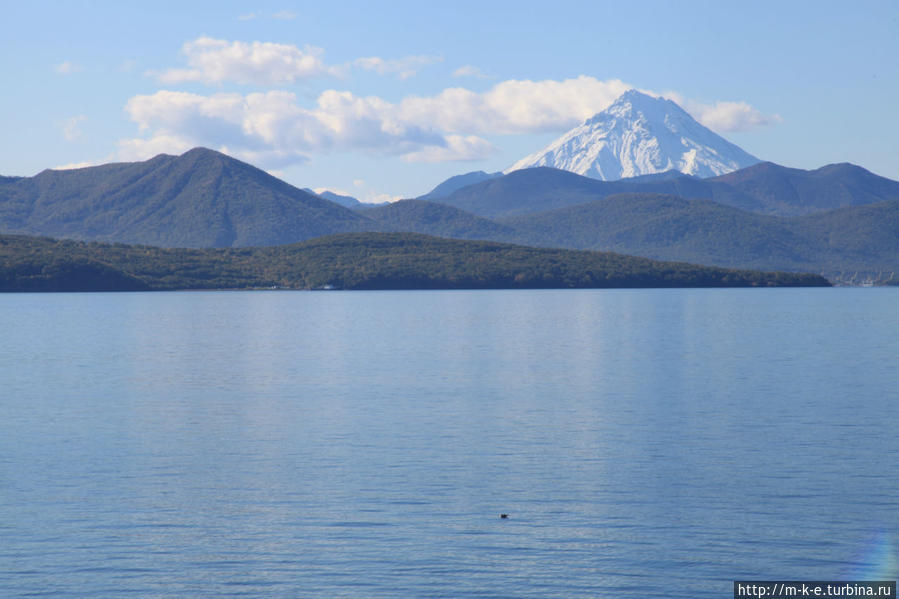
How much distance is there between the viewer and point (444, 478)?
103ft

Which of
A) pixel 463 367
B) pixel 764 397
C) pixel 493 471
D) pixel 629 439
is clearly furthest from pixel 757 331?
pixel 493 471

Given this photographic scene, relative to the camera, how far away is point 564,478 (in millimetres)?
31500

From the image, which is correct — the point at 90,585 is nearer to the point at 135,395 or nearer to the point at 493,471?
the point at 493,471

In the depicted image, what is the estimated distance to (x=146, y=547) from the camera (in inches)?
975

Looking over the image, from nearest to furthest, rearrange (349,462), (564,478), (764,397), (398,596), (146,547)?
(398,596) < (146,547) < (564,478) < (349,462) < (764,397)

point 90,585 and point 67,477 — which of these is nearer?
point 90,585

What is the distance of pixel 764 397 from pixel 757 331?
5910 centimetres

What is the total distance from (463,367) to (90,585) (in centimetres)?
4524

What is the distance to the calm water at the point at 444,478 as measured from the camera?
75.7 feet

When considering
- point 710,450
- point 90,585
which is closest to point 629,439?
point 710,450

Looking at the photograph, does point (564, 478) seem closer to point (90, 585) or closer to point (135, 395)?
point (90, 585)

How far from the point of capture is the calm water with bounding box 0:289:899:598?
23.1 metres

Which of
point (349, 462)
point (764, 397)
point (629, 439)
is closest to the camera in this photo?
point (349, 462)

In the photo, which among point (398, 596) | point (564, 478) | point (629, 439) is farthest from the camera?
point (629, 439)
